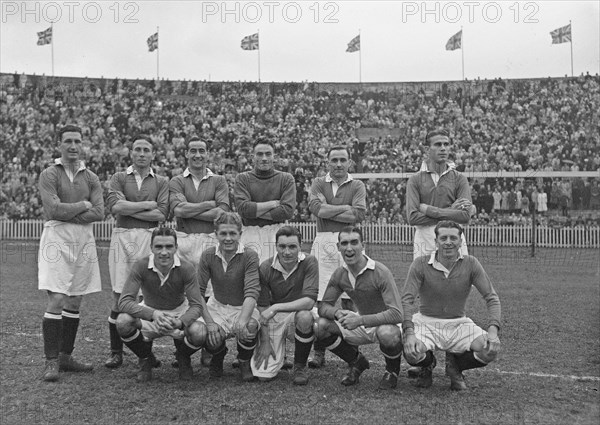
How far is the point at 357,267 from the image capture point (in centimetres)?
583

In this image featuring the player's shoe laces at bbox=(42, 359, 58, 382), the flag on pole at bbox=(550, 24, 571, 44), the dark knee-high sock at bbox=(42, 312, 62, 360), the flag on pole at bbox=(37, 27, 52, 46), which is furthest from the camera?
the flag on pole at bbox=(37, 27, 52, 46)

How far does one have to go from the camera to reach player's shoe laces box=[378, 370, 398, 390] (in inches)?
224

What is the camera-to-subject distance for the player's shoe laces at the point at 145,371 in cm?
592

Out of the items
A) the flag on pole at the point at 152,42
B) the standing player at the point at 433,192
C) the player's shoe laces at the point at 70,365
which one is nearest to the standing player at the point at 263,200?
the standing player at the point at 433,192

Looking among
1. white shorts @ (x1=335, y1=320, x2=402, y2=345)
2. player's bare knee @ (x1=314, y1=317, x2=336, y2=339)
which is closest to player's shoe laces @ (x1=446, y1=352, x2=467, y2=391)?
white shorts @ (x1=335, y1=320, x2=402, y2=345)

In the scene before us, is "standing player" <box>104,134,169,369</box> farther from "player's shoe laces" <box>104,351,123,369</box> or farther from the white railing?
the white railing

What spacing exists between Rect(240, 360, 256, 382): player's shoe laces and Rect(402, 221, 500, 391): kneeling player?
1.51m

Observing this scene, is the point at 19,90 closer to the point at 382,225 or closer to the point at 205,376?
the point at 382,225

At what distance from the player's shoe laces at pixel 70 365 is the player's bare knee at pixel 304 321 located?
2195mm

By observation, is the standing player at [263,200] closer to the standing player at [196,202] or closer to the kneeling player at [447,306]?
the standing player at [196,202]

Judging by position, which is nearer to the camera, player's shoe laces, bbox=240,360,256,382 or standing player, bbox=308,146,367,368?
player's shoe laces, bbox=240,360,256,382

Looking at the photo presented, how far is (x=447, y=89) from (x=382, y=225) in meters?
16.7

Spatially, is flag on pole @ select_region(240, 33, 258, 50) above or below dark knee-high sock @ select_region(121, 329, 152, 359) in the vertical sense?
above

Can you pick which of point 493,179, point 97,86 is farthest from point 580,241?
point 97,86
